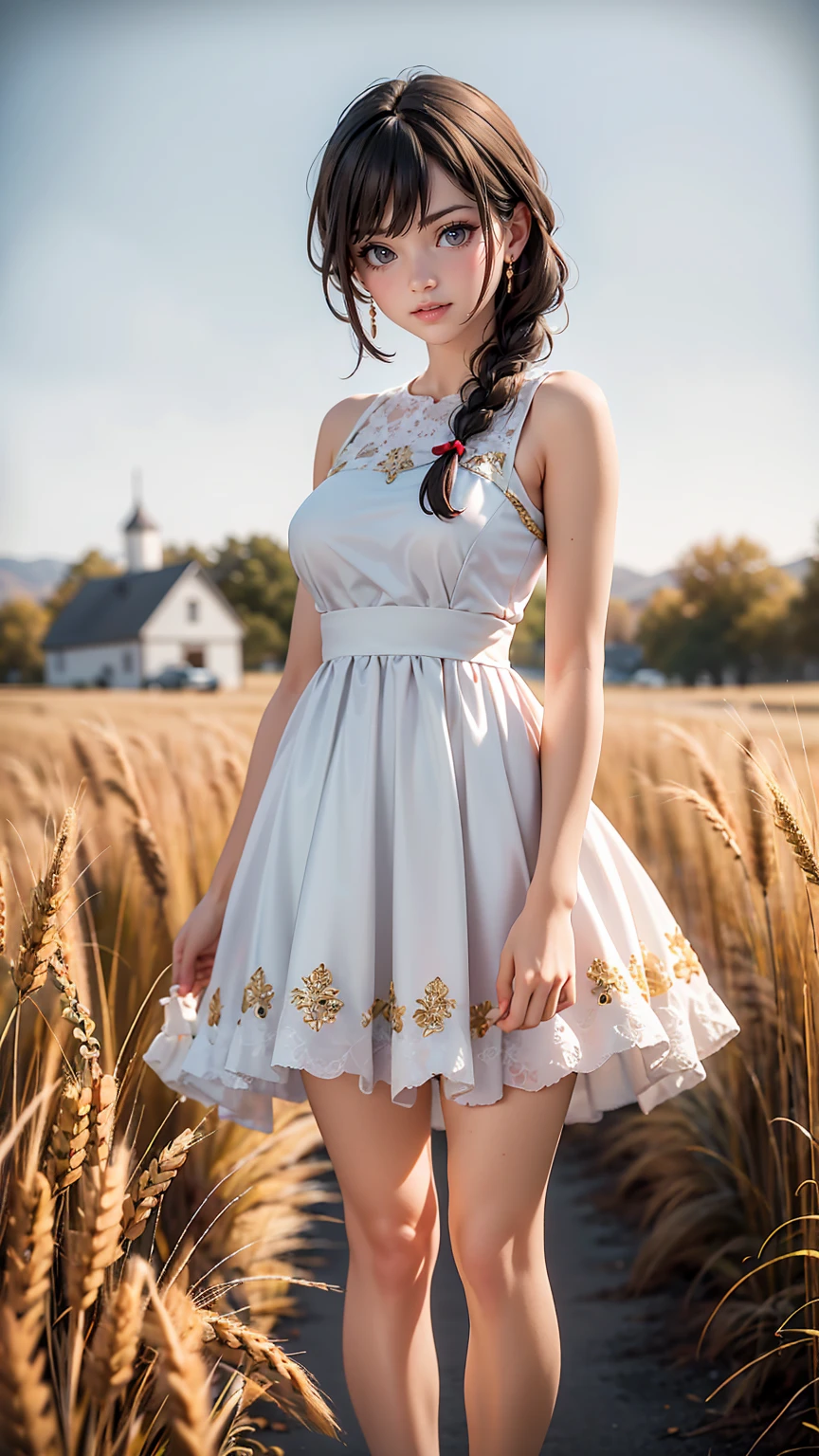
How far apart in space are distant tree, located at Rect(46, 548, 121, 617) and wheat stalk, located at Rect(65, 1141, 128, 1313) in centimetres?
219

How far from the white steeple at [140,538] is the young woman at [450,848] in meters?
1.56

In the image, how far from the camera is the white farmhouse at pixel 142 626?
112 inches

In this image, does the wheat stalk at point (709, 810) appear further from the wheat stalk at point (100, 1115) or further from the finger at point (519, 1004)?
the wheat stalk at point (100, 1115)

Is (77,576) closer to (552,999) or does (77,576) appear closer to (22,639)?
(22,639)

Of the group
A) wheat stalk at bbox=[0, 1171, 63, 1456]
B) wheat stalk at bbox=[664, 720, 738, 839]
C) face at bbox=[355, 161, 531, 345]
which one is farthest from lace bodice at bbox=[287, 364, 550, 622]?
wheat stalk at bbox=[0, 1171, 63, 1456]

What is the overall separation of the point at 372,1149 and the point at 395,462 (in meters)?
0.81

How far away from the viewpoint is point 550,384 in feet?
4.19

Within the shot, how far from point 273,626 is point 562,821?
2.08m

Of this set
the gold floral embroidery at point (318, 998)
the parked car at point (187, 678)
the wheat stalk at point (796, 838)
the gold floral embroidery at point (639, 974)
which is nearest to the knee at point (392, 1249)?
the gold floral embroidery at point (318, 998)

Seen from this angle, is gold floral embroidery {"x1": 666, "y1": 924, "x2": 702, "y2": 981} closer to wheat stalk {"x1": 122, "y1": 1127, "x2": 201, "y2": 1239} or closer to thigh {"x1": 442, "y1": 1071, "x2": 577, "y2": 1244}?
thigh {"x1": 442, "y1": 1071, "x2": 577, "y2": 1244}

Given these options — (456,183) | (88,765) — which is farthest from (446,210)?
(88,765)

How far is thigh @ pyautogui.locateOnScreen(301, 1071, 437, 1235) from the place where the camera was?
1216 mm

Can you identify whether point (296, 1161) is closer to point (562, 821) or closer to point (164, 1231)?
point (164, 1231)

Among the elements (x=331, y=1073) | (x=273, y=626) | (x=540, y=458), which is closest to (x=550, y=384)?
(x=540, y=458)
